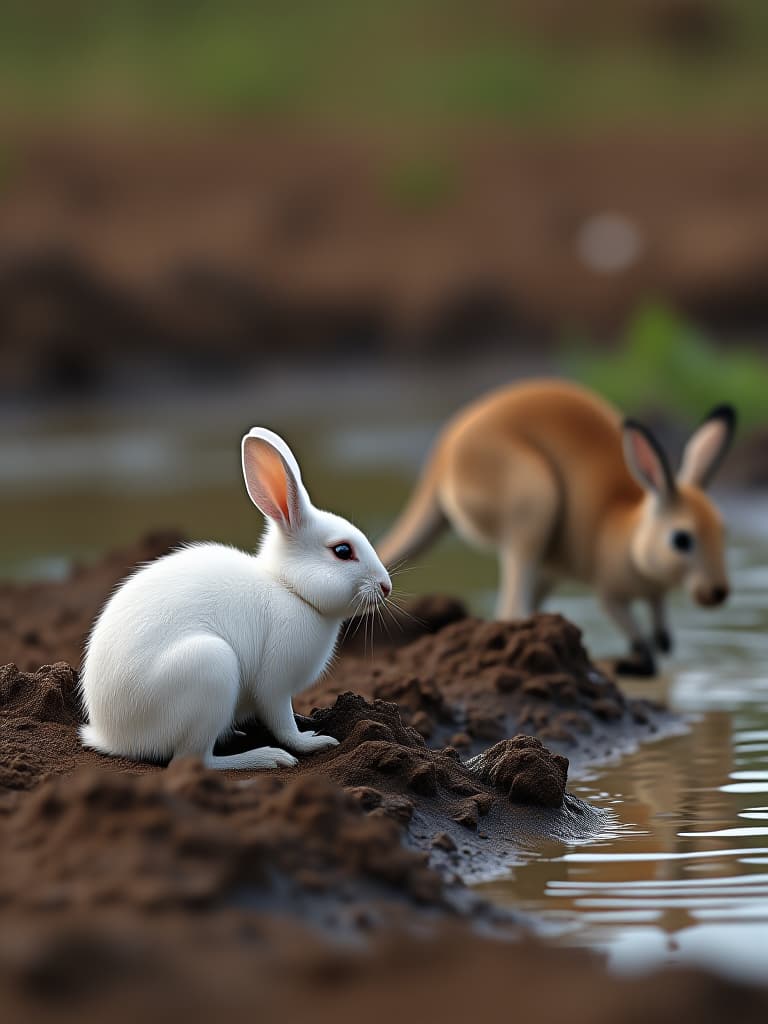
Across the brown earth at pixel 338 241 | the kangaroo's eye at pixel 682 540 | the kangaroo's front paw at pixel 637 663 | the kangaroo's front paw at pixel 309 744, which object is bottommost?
the kangaroo's front paw at pixel 309 744

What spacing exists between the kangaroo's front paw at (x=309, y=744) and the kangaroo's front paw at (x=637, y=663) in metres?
3.14

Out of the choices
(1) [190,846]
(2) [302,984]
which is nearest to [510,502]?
(1) [190,846]

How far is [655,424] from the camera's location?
14602 mm

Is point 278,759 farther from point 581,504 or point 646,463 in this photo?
point 581,504

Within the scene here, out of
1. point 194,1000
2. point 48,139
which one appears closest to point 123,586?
point 194,1000

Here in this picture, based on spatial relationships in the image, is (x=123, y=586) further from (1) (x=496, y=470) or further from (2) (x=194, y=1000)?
(1) (x=496, y=470)

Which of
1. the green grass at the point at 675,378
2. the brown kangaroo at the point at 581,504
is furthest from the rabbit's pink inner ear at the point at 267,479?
the green grass at the point at 675,378

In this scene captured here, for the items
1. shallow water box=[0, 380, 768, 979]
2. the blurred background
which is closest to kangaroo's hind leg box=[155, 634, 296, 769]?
shallow water box=[0, 380, 768, 979]

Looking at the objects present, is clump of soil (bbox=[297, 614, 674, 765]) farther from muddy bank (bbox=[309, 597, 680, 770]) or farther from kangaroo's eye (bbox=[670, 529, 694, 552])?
kangaroo's eye (bbox=[670, 529, 694, 552])

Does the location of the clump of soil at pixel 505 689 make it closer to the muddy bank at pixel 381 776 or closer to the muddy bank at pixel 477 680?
the muddy bank at pixel 477 680

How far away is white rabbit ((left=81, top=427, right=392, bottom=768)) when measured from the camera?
503 centimetres

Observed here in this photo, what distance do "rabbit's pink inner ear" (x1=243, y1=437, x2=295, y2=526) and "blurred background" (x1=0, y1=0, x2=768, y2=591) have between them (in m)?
7.39

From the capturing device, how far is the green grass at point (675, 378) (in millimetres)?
14102

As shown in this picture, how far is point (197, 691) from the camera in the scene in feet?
16.4
